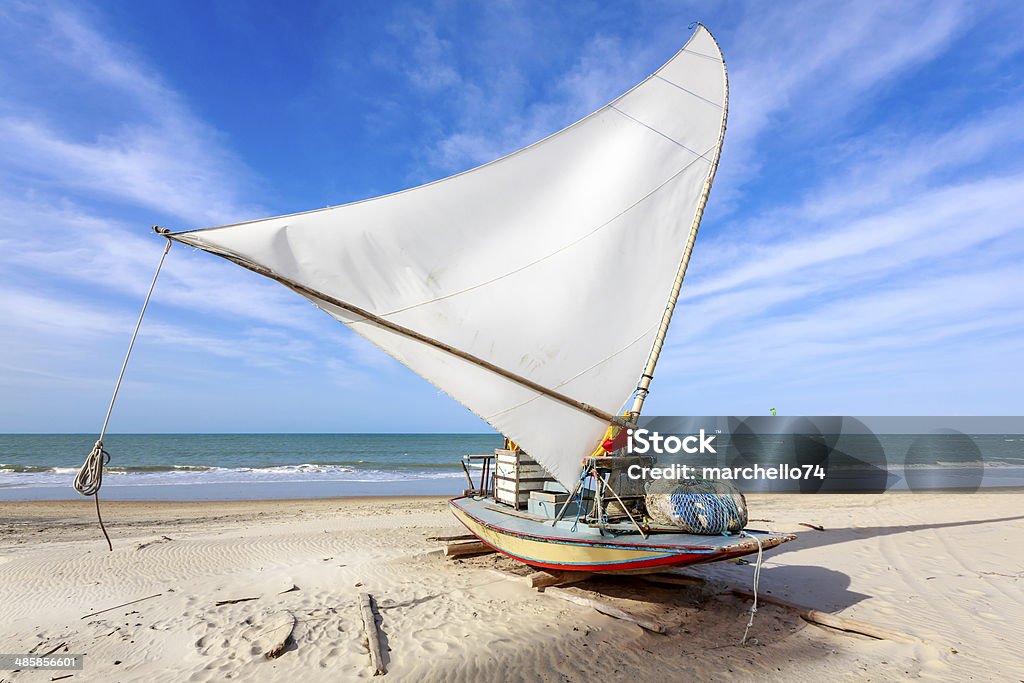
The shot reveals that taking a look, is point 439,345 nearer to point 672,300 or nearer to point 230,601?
point 672,300

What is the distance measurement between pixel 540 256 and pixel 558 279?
37 centimetres

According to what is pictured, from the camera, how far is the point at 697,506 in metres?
6.04

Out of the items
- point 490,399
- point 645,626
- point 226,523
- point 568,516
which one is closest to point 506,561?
point 568,516

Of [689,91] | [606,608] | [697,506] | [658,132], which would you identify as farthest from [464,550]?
[689,91]

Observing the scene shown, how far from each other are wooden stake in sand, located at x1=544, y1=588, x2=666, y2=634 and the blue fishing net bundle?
1.11 m

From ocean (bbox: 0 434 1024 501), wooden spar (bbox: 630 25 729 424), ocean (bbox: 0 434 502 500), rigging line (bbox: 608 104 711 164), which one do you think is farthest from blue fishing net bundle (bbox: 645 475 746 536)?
ocean (bbox: 0 434 1024 501)

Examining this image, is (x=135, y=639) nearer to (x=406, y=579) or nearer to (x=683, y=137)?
(x=406, y=579)

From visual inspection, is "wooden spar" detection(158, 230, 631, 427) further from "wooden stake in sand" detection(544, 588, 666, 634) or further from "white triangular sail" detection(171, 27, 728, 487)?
"wooden stake in sand" detection(544, 588, 666, 634)

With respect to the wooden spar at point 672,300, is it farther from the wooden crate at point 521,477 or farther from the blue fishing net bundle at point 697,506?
the wooden crate at point 521,477

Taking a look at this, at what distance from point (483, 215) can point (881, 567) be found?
8.90 meters

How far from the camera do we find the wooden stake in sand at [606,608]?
591cm

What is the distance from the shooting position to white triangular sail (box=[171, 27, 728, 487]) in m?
5.87

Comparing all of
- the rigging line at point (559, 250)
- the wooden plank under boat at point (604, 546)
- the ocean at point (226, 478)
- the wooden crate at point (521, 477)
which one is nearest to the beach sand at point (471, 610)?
the wooden plank under boat at point (604, 546)

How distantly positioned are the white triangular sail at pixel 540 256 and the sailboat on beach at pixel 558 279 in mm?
17
